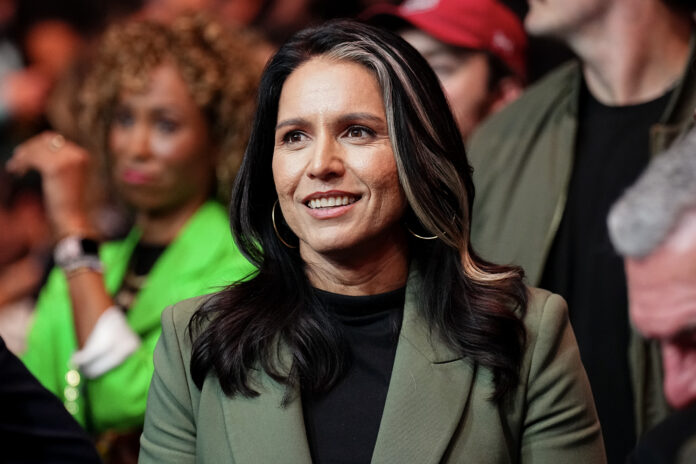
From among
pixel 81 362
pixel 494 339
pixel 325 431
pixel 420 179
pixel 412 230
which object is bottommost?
pixel 81 362

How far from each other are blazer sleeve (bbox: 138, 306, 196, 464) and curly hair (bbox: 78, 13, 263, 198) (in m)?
1.30

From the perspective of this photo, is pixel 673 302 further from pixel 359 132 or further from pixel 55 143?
pixel 55 143

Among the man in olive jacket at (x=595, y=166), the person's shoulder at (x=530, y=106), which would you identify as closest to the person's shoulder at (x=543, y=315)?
the man in olive jacket at (x=595, y=166)

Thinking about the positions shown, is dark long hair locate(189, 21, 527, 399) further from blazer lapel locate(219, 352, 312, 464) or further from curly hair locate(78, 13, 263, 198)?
curly hair locate(78, 13, 263, 198)

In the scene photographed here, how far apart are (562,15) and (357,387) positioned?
1.38 meters

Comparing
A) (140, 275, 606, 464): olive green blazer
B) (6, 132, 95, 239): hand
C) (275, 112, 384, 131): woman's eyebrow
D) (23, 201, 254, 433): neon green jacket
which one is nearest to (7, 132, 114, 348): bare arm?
(6, 132, 95, 239): hand

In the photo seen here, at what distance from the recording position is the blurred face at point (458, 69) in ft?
10.6

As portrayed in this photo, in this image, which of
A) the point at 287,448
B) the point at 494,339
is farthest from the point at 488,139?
the point at 287,448

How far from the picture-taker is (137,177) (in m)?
3.25

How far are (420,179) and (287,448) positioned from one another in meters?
0.56

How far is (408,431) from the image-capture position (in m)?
1.85

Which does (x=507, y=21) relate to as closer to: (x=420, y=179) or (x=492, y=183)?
(x=492, y=183)

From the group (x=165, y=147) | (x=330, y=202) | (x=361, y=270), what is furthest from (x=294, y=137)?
(x=165, y=147)

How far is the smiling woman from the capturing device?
1884 mm
